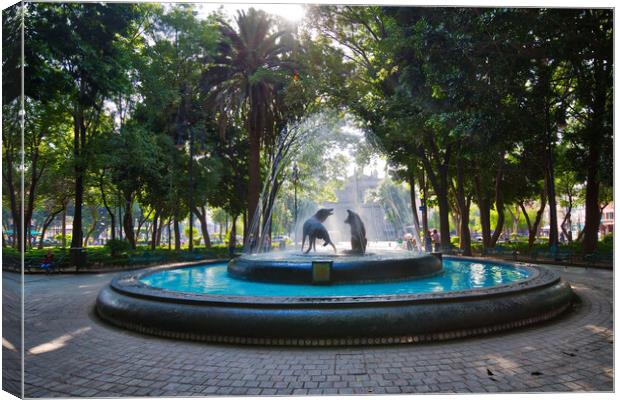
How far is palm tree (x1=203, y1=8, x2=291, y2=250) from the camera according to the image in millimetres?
20750

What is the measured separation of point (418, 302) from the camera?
6180 millimetres

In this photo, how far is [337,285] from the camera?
9.77 meters

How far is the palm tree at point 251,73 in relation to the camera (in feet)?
68.1

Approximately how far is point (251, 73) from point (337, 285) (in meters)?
14.9

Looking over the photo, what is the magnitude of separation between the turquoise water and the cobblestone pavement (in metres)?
2.74

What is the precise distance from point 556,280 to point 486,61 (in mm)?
5302

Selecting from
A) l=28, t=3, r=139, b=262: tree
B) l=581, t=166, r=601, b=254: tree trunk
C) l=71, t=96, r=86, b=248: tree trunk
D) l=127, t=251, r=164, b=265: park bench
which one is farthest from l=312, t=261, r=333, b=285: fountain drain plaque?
l=71, t=96, r=86, b=248: tree trunk

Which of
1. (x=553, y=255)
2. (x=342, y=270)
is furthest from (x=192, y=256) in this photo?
(x=553, y=255)

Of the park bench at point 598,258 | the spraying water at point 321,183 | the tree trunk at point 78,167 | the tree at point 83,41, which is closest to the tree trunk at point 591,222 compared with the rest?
the park bench at point 598,258

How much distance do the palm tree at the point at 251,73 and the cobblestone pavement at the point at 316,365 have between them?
50.1ft

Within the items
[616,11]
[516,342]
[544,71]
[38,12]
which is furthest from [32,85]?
[544,71]

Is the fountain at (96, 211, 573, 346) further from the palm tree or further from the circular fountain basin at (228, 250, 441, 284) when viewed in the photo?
the palm tree

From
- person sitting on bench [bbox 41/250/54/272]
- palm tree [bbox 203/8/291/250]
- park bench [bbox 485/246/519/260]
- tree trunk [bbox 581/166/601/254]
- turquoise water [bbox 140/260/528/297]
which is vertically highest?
palm tree [bbox 203/8/291/250]

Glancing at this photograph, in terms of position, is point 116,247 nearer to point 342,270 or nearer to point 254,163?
point 254,163
